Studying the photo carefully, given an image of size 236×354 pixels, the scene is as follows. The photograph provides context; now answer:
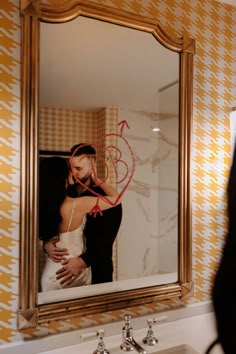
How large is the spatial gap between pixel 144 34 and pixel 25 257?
1.04m

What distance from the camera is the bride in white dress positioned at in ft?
3.76

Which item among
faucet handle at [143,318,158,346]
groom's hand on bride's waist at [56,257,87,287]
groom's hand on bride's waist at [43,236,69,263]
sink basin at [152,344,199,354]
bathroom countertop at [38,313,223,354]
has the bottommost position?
sink basin at [152,344,199,354]

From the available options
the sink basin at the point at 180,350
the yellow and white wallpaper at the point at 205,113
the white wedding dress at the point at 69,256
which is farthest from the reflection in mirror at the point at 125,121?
the sink basin at the point at 180,350

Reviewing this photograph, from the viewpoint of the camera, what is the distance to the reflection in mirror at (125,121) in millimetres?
1162

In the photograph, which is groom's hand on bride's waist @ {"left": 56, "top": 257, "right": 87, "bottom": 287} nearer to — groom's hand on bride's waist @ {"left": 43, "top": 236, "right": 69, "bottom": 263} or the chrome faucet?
groom's hand on bride's waist @ {"left": 43, "top": 236, "right": 69, "bottom": 263}

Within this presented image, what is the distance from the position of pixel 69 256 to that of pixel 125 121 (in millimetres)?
594

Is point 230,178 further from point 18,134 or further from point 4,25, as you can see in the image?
point 4,25

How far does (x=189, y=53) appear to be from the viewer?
1.45 meters

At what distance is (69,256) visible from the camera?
1183 millimetres

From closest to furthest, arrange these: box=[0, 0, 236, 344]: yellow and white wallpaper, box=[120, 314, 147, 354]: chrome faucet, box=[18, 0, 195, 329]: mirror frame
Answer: box=[18, 0, 195, 329]: mirror frame, box=[120, 314, 147, 354]: chrome faucet, box=[0, 0, 236, 344]: yellow and white wallpaper

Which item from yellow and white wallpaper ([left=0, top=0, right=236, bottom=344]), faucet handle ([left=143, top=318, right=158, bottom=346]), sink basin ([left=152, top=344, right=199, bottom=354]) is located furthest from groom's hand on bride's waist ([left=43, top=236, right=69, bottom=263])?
sink basin ([left=152, top=344, right=199, bottom=354])

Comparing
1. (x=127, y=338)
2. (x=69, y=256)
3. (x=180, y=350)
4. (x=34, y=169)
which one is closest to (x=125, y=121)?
(x=34, y=169)

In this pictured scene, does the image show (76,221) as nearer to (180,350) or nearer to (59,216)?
(59,216)

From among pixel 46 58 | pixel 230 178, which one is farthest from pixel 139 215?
pixel 230 178
